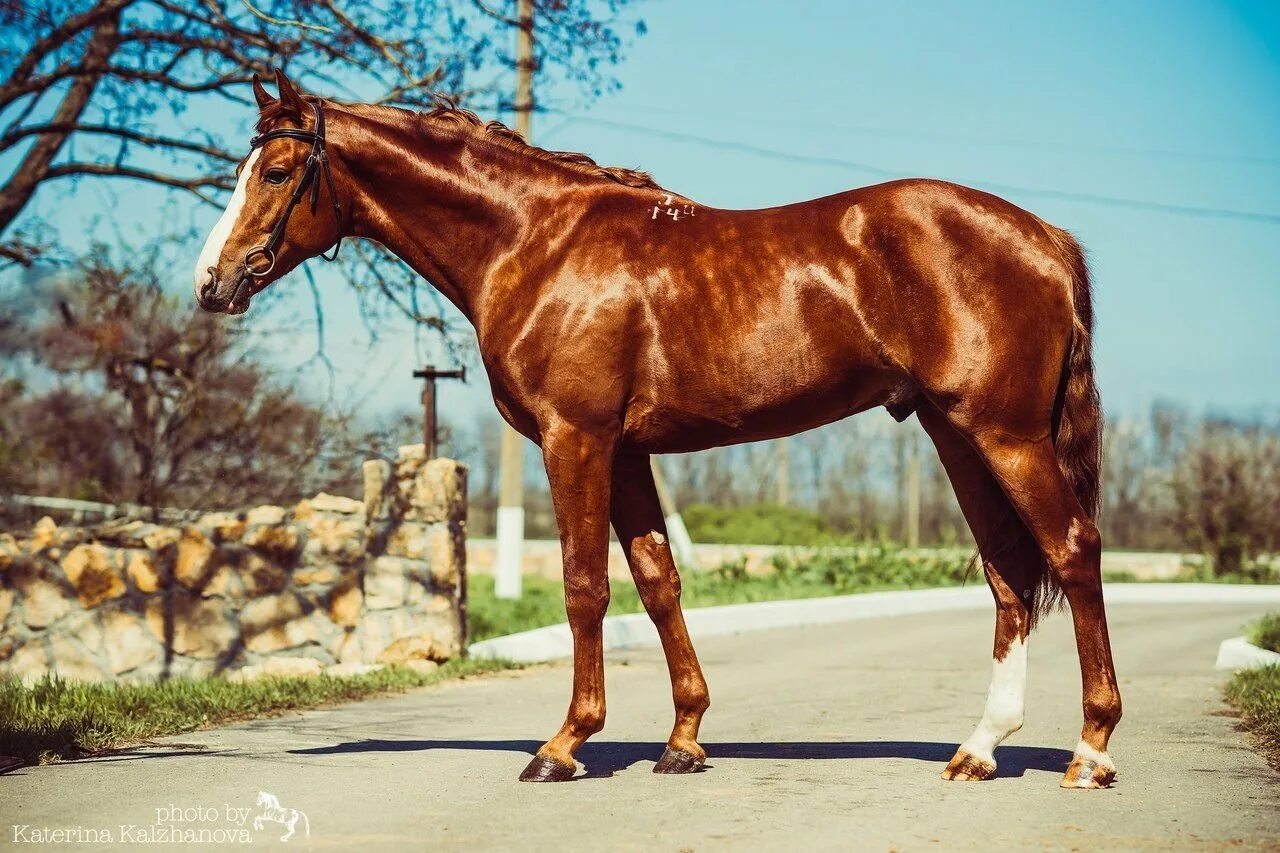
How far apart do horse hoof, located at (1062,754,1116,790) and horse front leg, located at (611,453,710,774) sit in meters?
1.51

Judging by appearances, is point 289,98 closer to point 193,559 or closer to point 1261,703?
point 193,559

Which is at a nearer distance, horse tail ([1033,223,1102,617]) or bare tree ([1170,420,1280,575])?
horse tail ([1033,223,1102,617])

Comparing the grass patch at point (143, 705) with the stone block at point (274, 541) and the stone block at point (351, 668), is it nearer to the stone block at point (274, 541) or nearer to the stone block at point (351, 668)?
the stone block at point (351, 668)

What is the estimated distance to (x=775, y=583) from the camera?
1997 cm

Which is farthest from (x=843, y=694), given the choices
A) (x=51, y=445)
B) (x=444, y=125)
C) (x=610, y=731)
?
(x=51, y=445)

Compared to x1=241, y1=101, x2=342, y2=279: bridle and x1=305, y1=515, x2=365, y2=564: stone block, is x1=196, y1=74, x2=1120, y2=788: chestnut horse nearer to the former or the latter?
x1=241, y1=101, x2=342, y2=279: bridle

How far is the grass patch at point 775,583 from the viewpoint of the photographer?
1570 cm

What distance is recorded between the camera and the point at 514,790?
5.23m

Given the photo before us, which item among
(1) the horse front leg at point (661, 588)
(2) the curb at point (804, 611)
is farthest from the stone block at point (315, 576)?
(1) the horse front leg at point (661, 588)

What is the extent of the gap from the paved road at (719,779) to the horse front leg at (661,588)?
0.60ft

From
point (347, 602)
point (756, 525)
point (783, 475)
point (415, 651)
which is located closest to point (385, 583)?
point (347, 602)

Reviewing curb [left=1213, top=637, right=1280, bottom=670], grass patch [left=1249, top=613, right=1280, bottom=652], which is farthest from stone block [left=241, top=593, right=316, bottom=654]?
grass patch [left=1249, top=613, right=1280, bottom=652]

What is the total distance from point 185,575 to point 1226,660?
8484 millimetres

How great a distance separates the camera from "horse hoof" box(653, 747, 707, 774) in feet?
18.4
